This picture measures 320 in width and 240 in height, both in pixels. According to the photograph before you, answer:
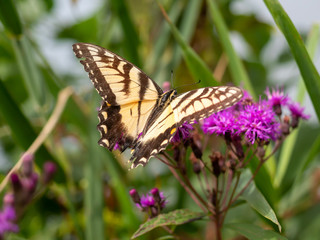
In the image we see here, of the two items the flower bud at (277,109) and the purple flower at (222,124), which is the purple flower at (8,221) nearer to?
the purple flower at (222,124)

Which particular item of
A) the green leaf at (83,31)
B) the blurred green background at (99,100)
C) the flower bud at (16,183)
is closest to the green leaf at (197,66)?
the blurred green background at (99,100)

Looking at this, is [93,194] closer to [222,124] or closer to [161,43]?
[222,124]

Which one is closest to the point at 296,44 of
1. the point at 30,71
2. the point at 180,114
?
the point at 180,114

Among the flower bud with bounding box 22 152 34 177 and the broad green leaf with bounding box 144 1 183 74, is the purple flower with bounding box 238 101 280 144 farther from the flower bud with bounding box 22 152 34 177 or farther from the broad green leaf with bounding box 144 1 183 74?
the broad green leaf with bounding box 144 1 183 74

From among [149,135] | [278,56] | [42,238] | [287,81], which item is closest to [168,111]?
[149,135]

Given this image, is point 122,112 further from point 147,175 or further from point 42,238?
point 42,238

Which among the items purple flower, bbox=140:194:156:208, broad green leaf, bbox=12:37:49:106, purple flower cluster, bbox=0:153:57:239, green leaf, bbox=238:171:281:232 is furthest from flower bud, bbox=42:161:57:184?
green leaf, bbox=238:171:281:232
